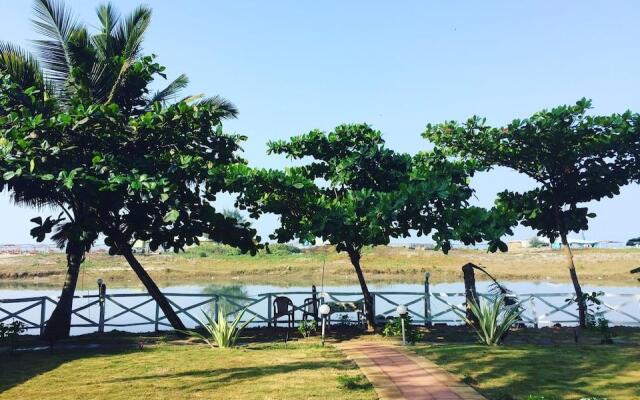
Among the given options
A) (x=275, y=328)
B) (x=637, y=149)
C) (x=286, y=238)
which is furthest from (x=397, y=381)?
(x=637, y=149)

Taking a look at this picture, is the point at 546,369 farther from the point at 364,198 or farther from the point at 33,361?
the point at 33,361

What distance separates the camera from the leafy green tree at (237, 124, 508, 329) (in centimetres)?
1144

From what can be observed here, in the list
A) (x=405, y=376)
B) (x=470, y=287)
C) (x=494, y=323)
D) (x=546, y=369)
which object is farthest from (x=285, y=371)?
(x=470, y=287)

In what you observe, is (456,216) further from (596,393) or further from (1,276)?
(1,276)

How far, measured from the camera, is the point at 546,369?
27.7 ft

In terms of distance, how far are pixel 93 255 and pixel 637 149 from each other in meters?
66.4

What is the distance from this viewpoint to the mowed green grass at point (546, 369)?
6969 millimetres

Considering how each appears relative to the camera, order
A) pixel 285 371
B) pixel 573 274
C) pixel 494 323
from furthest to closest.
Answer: pixel 573 274 → pixel 494 323 → pixel 285 371

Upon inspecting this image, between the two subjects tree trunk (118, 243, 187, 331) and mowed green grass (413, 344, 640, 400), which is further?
tree trunk (118, 243, 187, 331)

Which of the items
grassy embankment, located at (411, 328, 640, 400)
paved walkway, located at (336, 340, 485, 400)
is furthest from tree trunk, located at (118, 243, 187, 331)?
grassy embankment, located at (411, 328, 640, 400)

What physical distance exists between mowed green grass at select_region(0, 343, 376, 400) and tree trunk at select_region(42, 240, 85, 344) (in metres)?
2.66

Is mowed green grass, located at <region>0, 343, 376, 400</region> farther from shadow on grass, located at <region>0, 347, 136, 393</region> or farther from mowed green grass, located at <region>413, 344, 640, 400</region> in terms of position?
mowed green grass, located at <region>413, 344, 640, 400</region>

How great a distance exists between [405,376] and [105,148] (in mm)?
9557

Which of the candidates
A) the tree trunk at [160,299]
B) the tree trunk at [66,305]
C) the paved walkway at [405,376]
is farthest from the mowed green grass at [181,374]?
the tree trunk at [66,305]
